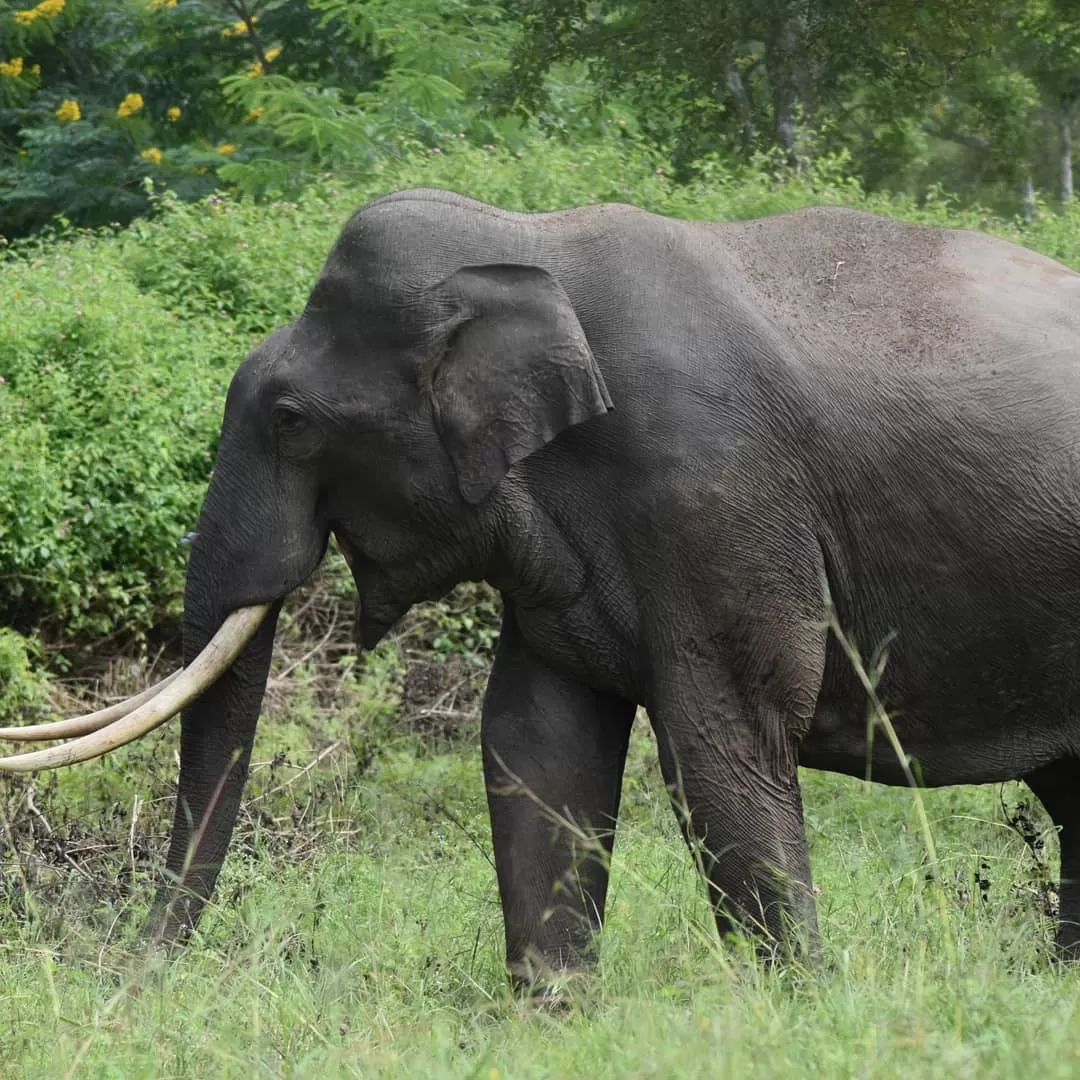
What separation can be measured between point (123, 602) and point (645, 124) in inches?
351

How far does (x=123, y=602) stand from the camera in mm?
9500

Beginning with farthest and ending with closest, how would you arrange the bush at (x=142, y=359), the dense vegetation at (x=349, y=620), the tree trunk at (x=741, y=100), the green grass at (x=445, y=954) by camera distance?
the tree trunk at (x=741, y=100)
the bush at (x=142, y=359)
the dense vegetation at (x=349, y=620)
the green grass at (x=445, y=954)

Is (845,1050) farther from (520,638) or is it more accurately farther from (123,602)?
(123,602)

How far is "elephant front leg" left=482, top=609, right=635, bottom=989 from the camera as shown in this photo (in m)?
5.29

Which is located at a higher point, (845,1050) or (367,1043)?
(845,1050)

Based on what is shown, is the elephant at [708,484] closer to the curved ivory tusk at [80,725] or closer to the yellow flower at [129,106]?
the curved ivory tusk at [80,725]

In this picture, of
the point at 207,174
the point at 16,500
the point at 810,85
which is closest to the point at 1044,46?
the point at 810,85

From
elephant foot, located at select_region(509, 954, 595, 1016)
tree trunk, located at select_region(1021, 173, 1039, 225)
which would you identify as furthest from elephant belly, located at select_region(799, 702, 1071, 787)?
tree trunk, located at select_region(1021, 173, 1039, 225)

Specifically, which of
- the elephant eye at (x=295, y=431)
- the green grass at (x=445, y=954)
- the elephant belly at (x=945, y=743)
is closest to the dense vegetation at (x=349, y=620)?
the green grass at (x=445, y=954)

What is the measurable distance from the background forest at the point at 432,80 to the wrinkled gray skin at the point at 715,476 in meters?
8.49

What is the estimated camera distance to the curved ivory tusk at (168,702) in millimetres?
4945

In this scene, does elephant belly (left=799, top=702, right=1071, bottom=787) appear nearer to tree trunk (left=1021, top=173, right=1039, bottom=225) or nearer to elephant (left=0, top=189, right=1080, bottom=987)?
elephant (left=0, top=189, right=1080, bottom=987)

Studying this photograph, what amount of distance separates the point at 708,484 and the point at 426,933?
191 cm

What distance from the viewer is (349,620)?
10.3m
